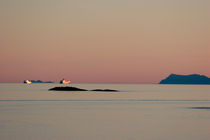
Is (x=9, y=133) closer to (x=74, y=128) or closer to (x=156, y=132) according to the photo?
(x=74, y=128)

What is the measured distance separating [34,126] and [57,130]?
4.16 metres

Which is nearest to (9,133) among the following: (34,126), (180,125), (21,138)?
(21,138)

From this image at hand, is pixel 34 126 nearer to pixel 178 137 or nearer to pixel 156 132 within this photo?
pixel 156 132

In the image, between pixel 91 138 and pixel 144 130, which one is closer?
pixel 91 138

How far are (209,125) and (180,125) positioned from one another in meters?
3.15

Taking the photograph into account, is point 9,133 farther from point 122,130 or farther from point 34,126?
point 122,130

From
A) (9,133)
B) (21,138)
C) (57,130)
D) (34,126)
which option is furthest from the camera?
(34,126)

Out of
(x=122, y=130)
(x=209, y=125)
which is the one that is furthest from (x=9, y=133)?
(x=209, y=125)

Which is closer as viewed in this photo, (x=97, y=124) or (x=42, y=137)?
(x=42, y=137)

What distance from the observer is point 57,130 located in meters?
37.5

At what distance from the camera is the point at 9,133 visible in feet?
115

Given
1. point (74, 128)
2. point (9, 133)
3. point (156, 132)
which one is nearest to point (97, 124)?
point (74, 128)

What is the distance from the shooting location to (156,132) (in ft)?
121

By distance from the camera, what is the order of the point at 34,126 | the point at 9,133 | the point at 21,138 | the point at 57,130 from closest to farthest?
the point at 21,138 → the point at 9,133 → the point at 57,130 → the point at 34,126
